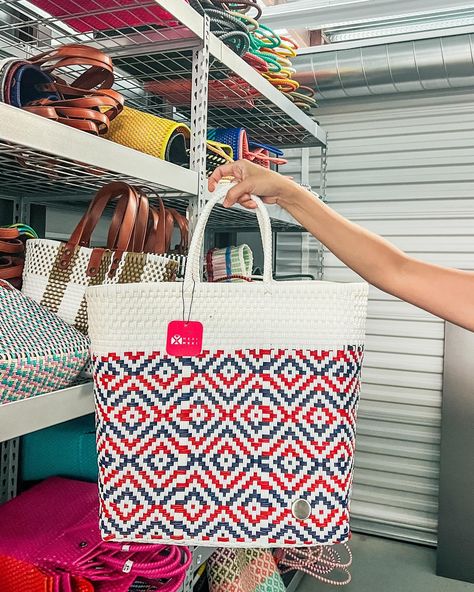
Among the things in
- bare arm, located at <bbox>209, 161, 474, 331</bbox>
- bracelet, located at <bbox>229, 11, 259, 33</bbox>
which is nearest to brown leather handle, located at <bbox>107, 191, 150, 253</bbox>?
bare arm, located at <bbox>209, 161, 474, 331</bbox>

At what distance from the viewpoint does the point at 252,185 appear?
4.07ft

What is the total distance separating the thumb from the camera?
121cm

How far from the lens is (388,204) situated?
4.01m

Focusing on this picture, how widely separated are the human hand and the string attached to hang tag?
0.92 feet

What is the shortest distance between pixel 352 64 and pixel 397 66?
262 mm

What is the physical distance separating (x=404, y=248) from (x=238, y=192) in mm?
2969

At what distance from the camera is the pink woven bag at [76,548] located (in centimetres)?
149

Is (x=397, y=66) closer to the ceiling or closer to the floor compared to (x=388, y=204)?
closer to the ceiling

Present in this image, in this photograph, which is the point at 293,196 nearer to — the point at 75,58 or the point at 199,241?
the point at 199,241

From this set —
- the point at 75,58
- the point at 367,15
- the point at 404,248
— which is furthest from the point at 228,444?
the point at 404,248

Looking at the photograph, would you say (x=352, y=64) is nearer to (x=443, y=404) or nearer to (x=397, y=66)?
(x=397, y=66)

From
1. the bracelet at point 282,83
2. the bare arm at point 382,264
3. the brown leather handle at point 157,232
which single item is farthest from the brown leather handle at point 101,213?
the bracelet at point 282,83

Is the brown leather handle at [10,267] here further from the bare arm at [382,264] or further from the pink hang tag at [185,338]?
the pink hang tag at [185,338]

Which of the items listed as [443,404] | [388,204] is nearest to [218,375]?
[443,404]
